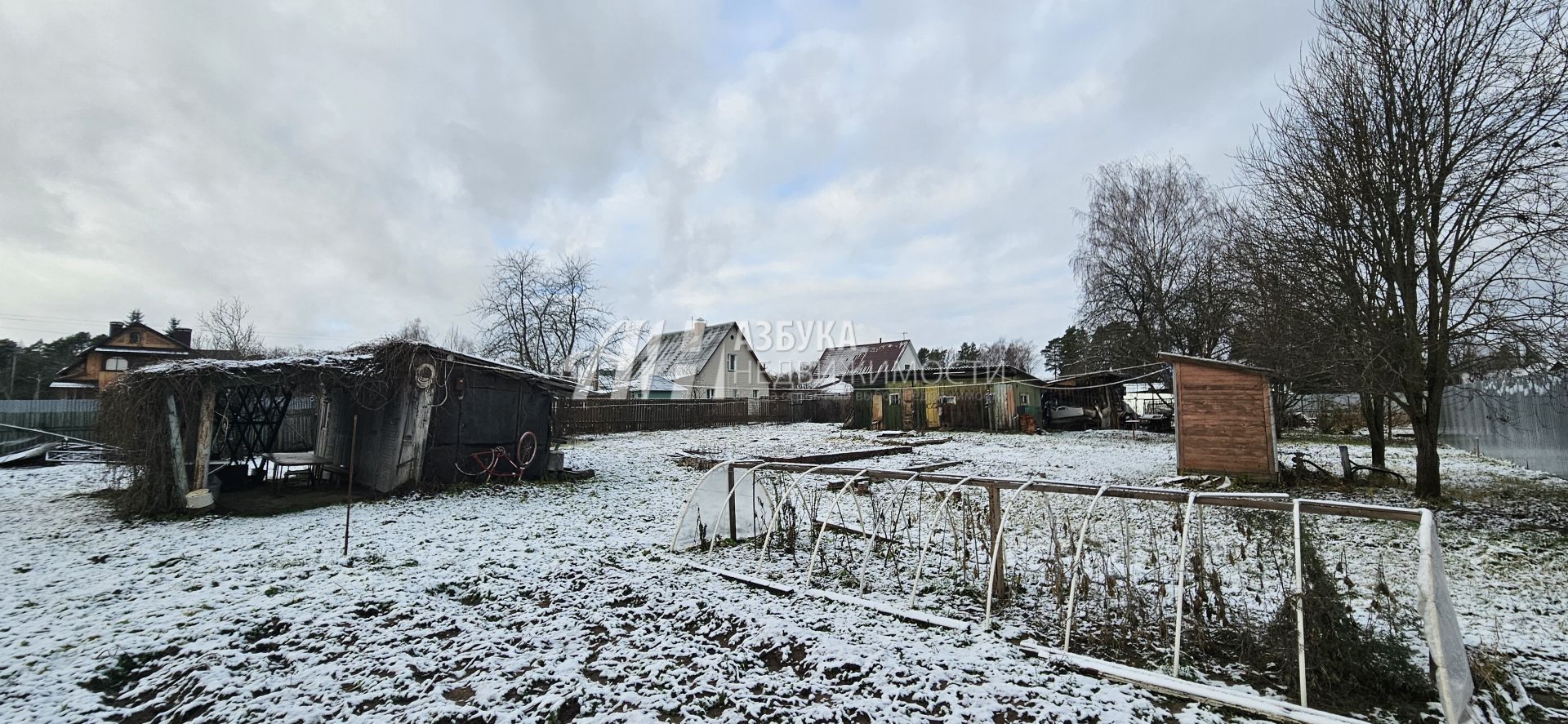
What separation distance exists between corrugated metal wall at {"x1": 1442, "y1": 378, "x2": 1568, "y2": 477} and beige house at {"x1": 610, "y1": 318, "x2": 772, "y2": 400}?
88.7 feet

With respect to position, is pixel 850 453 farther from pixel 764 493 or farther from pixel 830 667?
pixel 830 667

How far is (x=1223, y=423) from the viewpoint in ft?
36.4

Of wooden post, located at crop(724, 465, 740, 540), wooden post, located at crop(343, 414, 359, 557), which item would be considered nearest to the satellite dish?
wooden post, located at crop(343, 414, 359, 557)

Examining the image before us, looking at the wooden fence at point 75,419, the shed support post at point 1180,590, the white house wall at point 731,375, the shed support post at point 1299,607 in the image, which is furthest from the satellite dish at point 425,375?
the white house wall at point 731,375

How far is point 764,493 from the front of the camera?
6.61 meters

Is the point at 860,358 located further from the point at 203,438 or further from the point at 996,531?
the point at 996,531

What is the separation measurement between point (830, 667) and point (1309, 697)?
2.58m

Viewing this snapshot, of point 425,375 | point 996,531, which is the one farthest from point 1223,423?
point 425,375

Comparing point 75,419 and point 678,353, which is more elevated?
point 678,353

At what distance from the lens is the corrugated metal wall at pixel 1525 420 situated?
9.68 m

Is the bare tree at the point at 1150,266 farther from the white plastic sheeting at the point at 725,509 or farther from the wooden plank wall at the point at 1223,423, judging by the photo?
the white plastic sheeting at the point at 725,509

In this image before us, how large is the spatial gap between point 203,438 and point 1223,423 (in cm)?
1713

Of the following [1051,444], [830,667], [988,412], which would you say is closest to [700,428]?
[988,412]

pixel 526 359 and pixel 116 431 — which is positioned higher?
pixel 526 359
